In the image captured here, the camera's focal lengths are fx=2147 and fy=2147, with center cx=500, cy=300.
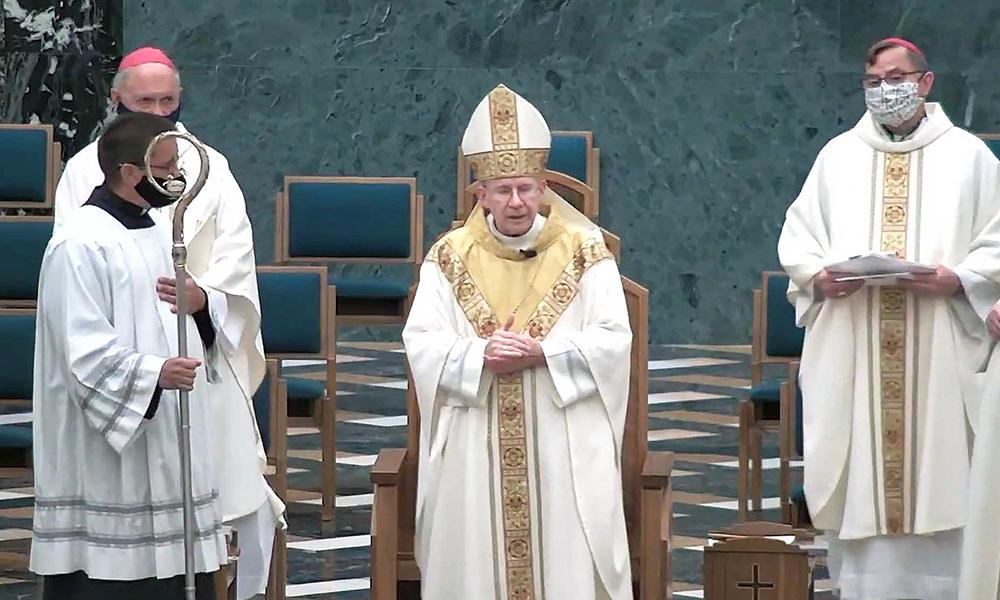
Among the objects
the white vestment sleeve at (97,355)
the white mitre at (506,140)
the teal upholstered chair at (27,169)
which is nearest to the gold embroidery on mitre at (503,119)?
the white mitre at (506,140)

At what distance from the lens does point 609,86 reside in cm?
1384

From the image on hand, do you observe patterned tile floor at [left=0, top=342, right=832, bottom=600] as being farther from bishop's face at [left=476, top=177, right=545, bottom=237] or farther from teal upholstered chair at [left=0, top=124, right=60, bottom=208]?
bishop's face at [left=476, top=177, right=545, bottom=237]

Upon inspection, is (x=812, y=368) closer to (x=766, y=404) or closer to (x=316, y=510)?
(x=766, y=404)

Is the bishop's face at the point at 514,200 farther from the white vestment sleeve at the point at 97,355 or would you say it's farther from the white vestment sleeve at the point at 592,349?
the white vestment sleeve at the point at 97,355

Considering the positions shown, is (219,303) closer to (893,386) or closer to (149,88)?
(149,88)

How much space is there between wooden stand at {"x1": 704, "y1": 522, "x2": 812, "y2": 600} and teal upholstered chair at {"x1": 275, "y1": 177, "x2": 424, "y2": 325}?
15.7 feet

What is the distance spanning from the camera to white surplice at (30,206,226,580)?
5.79 m

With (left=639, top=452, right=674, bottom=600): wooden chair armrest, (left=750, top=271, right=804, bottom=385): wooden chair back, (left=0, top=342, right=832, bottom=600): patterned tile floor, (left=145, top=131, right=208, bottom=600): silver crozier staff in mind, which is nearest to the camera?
(left=145, top=131, right=208, bottom=600): silver crozier staff

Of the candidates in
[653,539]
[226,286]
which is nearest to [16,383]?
[226,286]

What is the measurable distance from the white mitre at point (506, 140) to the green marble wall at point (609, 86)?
7009mm

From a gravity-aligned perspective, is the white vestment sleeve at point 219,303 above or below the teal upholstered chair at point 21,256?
below

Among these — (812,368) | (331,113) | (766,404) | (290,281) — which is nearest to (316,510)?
(290,281)

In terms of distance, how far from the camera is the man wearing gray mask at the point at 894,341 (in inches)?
307

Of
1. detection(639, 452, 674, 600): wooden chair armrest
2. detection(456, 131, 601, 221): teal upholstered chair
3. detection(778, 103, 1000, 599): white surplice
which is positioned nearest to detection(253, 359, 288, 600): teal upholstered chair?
detection(778, 103, 1000, 599): white surplice
